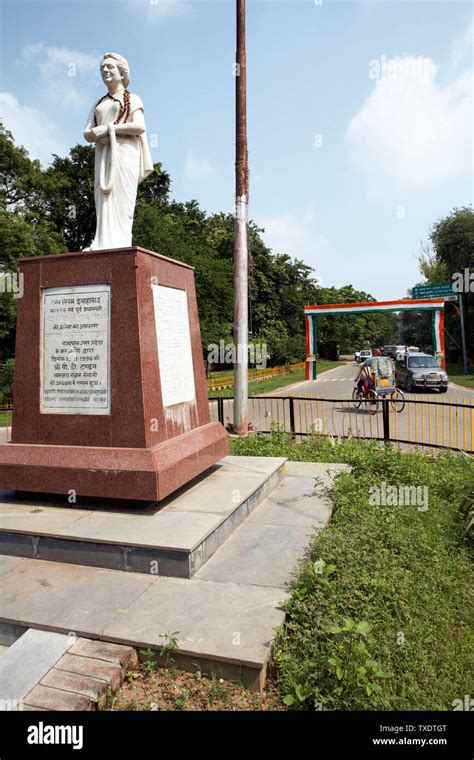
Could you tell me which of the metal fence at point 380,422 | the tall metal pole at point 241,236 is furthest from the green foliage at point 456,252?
the tall metal pole at point 241,236

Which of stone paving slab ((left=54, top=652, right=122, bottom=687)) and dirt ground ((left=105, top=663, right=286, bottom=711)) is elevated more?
stone paving slab ((left=54, top=652, right=122, bottom=687))

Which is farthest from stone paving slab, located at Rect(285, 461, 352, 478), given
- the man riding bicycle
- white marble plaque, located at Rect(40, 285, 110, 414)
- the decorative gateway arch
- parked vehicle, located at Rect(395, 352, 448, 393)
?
the decorative gateway arch

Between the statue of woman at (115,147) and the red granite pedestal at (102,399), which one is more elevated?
the statue of woman at (115,147)

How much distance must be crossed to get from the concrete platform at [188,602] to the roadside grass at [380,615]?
174 millimetres

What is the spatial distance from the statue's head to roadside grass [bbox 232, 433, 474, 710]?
4.78 metres

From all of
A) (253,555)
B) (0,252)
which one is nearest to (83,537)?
(253,555)

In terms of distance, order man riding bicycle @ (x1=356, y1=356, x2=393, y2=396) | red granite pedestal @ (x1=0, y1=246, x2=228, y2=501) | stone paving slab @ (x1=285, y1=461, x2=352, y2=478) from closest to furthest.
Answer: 1. red granite pedestal @ (x1=0, y1=246, x2=228, y2=501)
2. stone paving slab @ (x1=285, y1=461, x2=352, y2=478)
3. man riding bicycle @ (x1=356, y1=356, x2=393, y2=396)

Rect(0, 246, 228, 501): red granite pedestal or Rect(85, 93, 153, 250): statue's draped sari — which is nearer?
Rect(0, 246, 228, 501): red granite pedestal

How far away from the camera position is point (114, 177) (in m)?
5.10

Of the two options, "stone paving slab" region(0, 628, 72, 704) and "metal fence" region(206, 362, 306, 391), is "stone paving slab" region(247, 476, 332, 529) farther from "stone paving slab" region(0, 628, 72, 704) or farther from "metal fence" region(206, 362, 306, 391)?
"metal fence" region(206, 362, 306, 391)

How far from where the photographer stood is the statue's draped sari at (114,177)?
5066 mm

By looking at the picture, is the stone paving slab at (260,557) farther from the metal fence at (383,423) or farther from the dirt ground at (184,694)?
the metal fence at (383,423)

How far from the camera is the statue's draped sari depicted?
5066 mm
